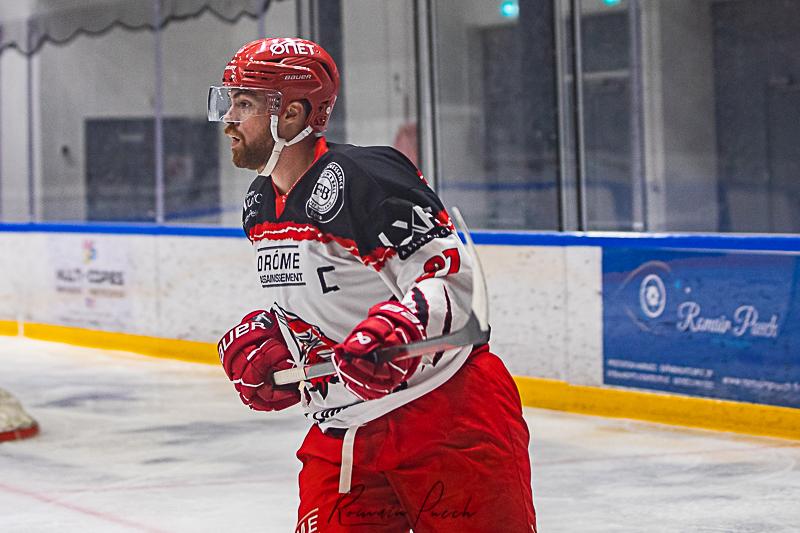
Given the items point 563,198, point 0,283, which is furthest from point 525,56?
point 0,283

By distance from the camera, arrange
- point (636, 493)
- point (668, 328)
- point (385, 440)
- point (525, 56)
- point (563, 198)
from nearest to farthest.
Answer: point (385, 440)
point (636, 493)
point (668, 328)
point (563, 198)
point (525, 56)

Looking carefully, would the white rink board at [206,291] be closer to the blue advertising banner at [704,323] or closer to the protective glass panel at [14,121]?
the blue advertising banner at [704,323]

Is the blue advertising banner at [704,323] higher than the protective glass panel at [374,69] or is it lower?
lower

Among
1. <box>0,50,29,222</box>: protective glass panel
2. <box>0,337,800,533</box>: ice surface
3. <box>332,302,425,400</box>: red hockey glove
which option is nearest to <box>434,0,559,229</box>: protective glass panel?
<box>0,337,800,533</box>: ice surface

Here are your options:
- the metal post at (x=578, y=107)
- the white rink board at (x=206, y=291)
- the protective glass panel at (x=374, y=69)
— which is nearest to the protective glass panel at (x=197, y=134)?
the protective glass panel at (x=374, y=69)

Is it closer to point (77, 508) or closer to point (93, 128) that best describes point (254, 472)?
point (77, 508)

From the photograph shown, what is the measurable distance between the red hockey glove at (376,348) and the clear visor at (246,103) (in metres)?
0.40

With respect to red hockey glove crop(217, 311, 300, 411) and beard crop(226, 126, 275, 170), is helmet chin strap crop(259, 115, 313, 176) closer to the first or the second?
beard crop(226, 126, 275, 170)

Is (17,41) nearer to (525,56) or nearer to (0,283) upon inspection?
(0,283)

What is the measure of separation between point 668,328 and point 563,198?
4.11 ft

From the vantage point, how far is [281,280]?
2057 millimetres

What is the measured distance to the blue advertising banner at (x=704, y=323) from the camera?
17.6ft

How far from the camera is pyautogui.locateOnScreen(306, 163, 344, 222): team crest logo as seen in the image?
1.95 meters

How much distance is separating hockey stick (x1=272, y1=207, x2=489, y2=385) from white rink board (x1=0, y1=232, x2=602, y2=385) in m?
4.25
